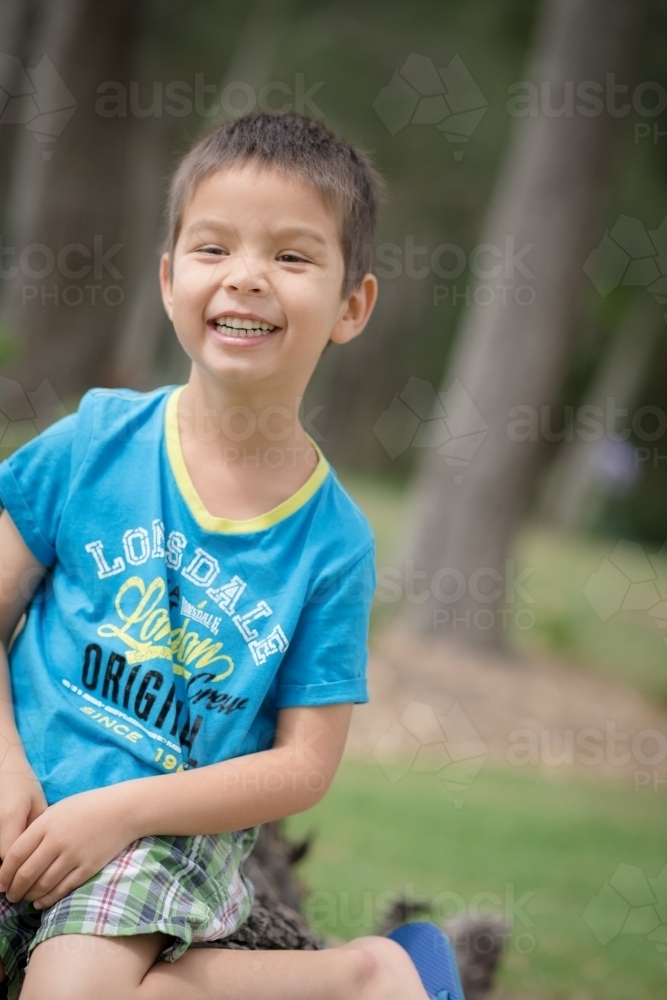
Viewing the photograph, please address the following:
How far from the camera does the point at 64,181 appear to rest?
7008mm

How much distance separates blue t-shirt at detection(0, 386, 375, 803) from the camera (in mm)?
1472

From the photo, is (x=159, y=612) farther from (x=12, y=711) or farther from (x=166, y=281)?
(x=166, y=281)

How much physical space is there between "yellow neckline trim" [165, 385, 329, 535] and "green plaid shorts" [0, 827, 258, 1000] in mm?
455

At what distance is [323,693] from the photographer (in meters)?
1.50

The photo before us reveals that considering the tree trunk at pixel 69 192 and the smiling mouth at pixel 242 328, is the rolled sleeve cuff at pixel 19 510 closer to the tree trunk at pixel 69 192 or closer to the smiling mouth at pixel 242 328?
the smiling mouth at pixel 242 328

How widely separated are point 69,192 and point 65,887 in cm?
644

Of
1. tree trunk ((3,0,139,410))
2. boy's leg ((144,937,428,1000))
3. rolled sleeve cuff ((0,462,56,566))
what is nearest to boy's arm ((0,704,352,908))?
boy's leg ((144,937,428,1000))

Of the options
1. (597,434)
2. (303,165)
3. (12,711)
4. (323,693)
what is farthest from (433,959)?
(597,434)

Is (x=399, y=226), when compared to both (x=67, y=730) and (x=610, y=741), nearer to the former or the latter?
(x=610, y=741)

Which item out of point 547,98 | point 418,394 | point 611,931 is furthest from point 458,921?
point 418,394

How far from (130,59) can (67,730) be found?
7.00 metres

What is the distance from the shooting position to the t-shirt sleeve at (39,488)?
5.03ft

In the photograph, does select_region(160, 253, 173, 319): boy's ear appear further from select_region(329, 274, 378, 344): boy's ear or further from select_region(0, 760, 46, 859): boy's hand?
select_region(0, 760, 46, 859): boy's hand

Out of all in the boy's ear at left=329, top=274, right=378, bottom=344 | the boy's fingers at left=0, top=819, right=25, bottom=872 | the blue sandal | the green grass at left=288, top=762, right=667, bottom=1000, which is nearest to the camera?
the boy's fingers at left=0, top=819, right=25, bottom=872
